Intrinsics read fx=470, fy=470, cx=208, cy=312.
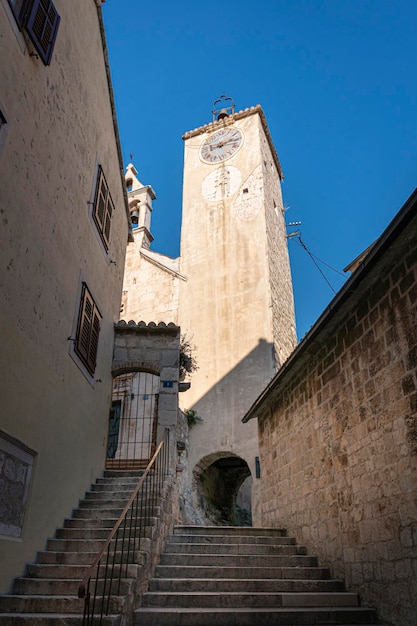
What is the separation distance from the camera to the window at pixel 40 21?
4.98 m

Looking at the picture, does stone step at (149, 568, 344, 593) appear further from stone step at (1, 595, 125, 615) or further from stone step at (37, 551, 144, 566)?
stone step at (1, 595, 125, 615)

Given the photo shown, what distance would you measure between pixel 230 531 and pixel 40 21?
23.8 feet

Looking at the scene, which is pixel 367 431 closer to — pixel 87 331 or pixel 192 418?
pixel 87 331

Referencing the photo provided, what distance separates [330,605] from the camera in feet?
16.3

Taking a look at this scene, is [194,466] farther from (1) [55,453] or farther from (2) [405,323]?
(2) [405,323]

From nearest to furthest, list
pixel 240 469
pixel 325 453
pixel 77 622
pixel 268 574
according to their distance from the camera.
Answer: pixel 77 622 → pixel 268 574 → pixel 325 453 → pixel 240 469

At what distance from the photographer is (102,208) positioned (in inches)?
337

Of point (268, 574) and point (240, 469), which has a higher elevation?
point (240, 469)

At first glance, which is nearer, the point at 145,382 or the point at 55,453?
the point at 55,453

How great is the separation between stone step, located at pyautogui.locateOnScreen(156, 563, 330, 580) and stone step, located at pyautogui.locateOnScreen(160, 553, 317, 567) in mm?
115

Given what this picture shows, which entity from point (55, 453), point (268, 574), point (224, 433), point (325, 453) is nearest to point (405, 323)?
point (325, 453)

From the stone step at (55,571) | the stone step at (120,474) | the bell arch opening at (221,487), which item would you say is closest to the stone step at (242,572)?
the stone step at (55,571)

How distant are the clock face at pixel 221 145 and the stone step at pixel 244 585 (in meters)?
16.3

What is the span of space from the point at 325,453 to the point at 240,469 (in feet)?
33.0
